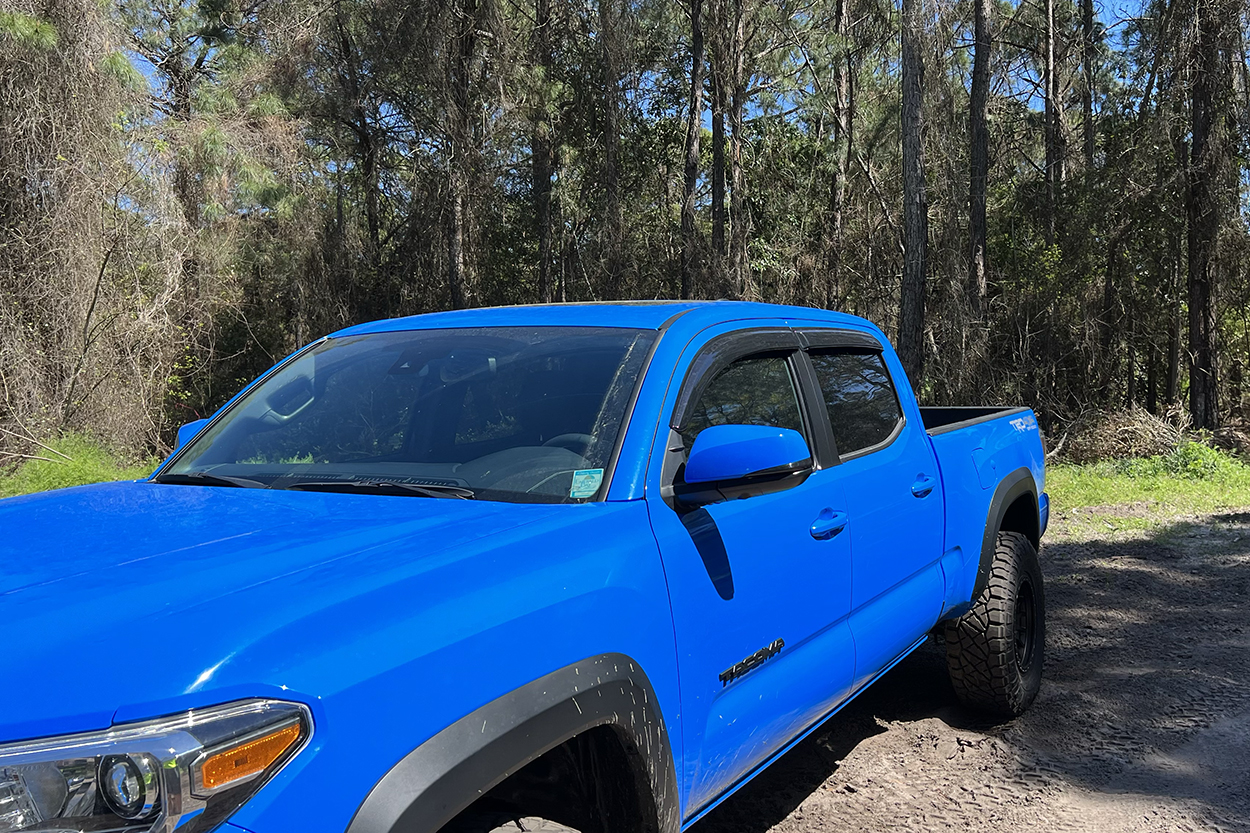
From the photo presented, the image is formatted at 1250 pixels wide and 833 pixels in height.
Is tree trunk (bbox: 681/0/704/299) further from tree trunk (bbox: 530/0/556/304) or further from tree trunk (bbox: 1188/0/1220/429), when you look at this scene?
tree trunk (bbox: 1188/0/1220/429)

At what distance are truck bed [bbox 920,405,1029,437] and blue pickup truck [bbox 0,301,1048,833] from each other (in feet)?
1.65

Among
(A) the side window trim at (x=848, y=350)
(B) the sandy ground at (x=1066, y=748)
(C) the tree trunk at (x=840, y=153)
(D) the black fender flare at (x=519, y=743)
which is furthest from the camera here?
(C) the tree trunk at (x=840, y=153)

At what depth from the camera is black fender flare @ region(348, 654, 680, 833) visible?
1664 millimetres

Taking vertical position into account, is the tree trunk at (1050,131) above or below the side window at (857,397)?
above

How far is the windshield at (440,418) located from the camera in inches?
105

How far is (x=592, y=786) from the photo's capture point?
2250 millimetres

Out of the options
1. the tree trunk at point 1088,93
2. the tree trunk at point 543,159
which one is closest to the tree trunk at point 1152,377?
the tree trunk at point 1088,93

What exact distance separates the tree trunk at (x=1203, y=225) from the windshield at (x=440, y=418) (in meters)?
15.6

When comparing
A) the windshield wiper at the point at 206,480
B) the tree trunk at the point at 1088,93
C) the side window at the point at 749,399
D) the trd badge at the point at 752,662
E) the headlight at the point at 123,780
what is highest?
the tree trunk at the point at 1088,93

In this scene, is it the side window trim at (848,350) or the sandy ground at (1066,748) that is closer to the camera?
the side window trim at (848,350)

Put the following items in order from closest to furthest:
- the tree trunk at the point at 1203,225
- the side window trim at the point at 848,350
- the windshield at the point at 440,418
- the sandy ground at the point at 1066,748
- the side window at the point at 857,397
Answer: the windshield at the point at 440,418
the side window trim at the point at 848,350
the side window at the point at 857,397
the sandy ground at the point at 1066,748
the tree trunk at the point at 1203,225

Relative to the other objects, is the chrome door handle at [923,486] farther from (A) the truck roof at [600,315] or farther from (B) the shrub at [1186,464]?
(B) the shrub at [1186,464]

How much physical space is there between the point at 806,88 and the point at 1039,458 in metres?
22.3

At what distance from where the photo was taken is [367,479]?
270cm
